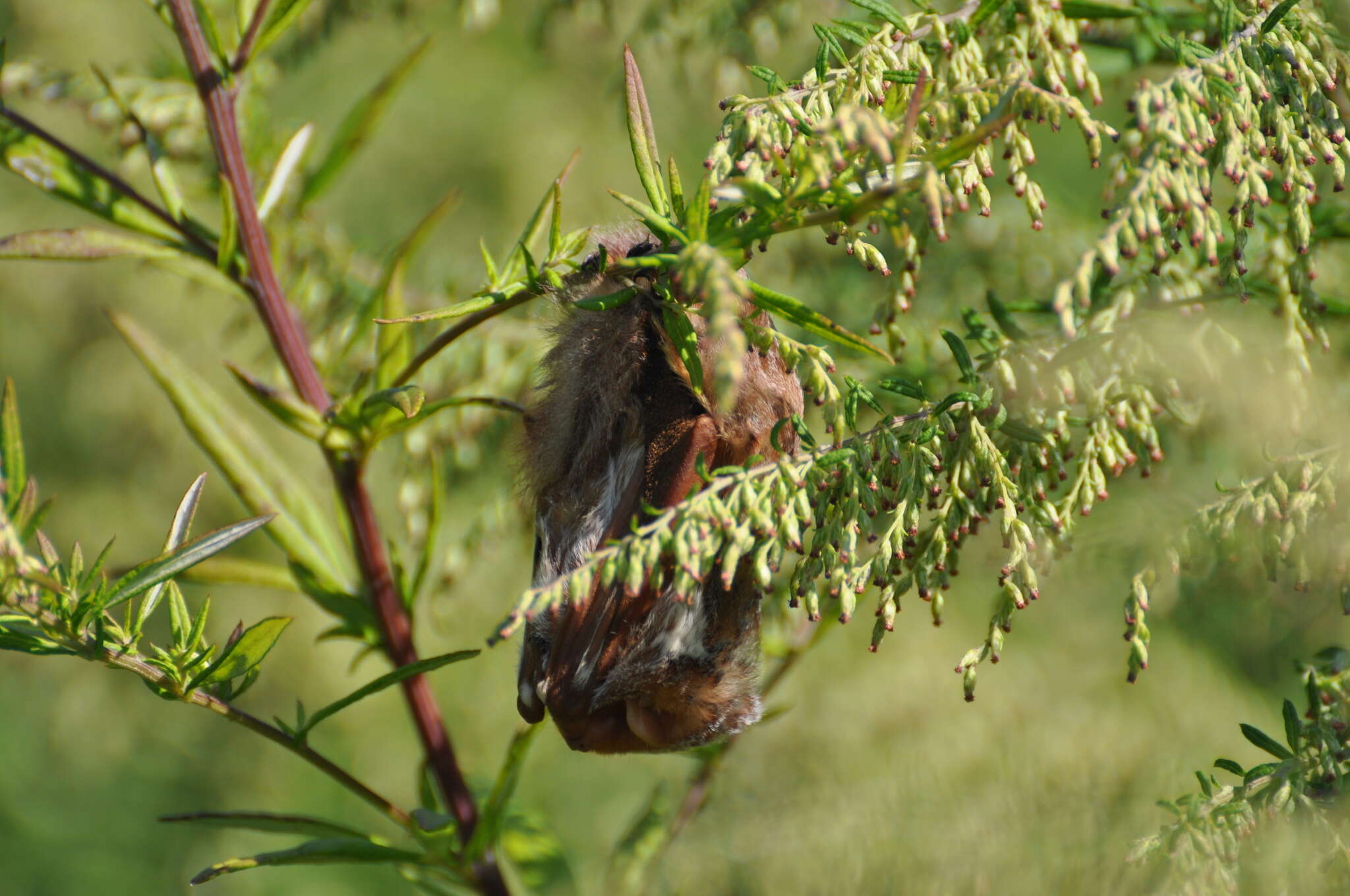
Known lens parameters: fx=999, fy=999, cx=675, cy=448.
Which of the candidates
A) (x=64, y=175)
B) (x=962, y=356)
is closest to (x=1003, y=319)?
(x=962, y=356)

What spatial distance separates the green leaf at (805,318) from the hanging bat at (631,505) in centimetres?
28

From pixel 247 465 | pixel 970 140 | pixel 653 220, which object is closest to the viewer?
pixel 970 140

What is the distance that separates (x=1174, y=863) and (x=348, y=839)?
82 centimetres

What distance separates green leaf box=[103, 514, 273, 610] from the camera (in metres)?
0.84


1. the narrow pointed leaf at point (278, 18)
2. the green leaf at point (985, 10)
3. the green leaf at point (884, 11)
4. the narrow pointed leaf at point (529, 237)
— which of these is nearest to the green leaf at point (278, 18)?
the narrow pointed leaf at point (278, 18)

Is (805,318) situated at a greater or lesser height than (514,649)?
greater

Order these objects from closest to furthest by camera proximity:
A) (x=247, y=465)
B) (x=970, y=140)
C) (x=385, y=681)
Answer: (x=970, y=140) < (x=385, y=681) < (x=247, y=465)

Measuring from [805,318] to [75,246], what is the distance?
74cm

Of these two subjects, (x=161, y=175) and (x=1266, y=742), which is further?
(x=161, y=175)

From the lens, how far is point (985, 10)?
2.97 ft

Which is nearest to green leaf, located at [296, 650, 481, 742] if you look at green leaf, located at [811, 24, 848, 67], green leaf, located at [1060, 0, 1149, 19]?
green leaf, located at [811, 24, 848, 67]

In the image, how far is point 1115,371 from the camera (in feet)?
3.19

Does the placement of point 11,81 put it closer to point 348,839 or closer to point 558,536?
point 558,536

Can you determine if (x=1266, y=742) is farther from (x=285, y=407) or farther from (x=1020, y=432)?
(x=285, y=407)
